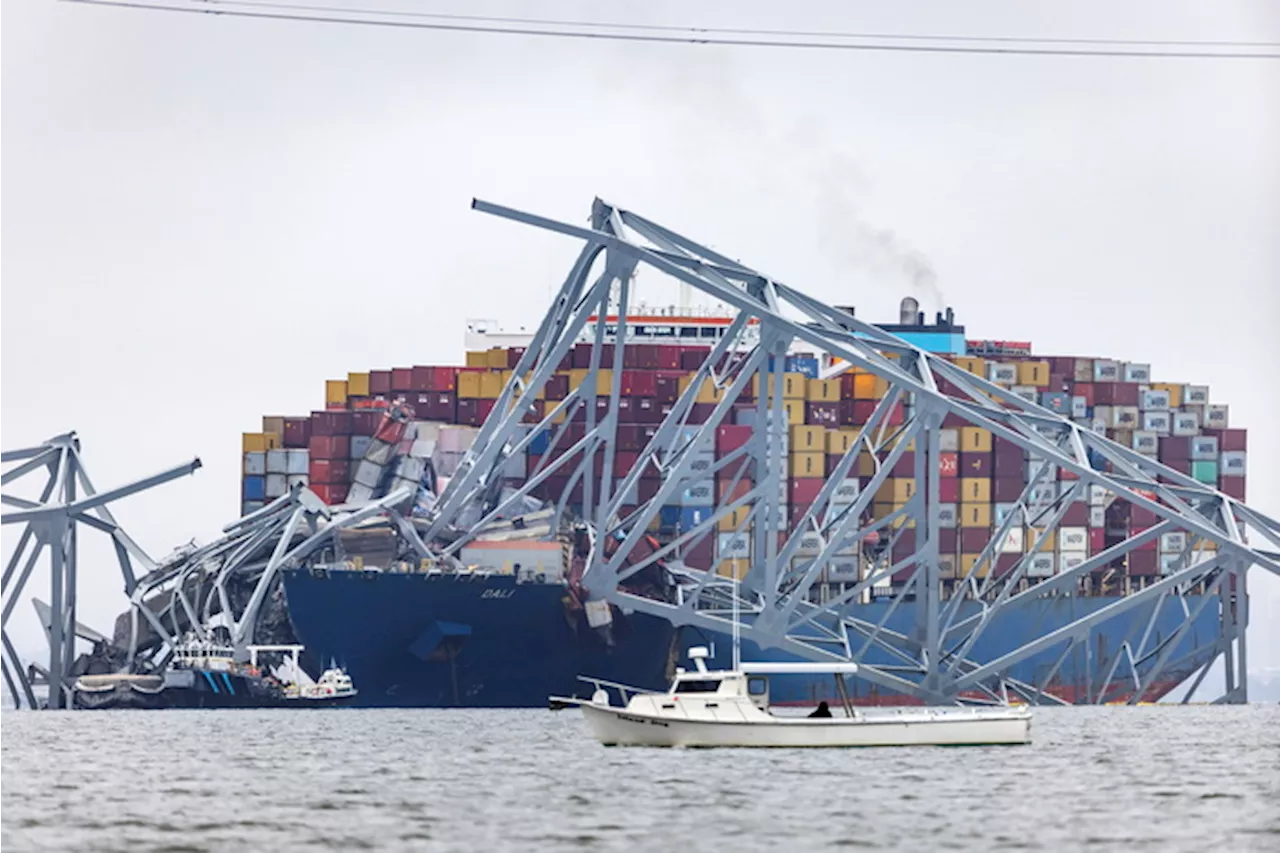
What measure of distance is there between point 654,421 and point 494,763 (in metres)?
48.6

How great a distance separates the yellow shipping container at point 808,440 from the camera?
367 feet

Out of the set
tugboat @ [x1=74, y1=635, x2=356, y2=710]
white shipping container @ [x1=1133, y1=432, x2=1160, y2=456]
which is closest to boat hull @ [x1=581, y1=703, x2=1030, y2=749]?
tugboat @ [x1=74, y1=635, x2=356, y2=710]

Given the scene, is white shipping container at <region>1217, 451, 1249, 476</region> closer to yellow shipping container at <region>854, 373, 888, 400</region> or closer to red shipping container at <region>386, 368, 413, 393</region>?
yellow shipping container at <region>854, 373, 888, 400</region>

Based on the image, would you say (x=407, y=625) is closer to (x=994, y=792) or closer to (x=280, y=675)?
(x=280, y=675)

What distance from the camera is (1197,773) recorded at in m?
61.5

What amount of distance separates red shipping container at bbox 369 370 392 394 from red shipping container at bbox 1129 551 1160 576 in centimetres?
3307

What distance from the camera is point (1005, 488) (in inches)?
4579

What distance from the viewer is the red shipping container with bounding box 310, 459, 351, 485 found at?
11012cm

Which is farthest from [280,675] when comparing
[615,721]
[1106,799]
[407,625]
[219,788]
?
[1106,799]

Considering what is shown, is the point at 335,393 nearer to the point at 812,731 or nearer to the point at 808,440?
the point at 808,440

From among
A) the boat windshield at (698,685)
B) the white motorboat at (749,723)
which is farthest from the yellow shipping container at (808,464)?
the boat windshield at (698,685)

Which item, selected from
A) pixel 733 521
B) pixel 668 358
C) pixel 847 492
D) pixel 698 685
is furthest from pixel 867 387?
pixel 698 685

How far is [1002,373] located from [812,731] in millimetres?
62654

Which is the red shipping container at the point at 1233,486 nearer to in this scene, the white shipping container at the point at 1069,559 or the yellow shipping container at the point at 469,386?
the white shipping container at the point at 1069,559
